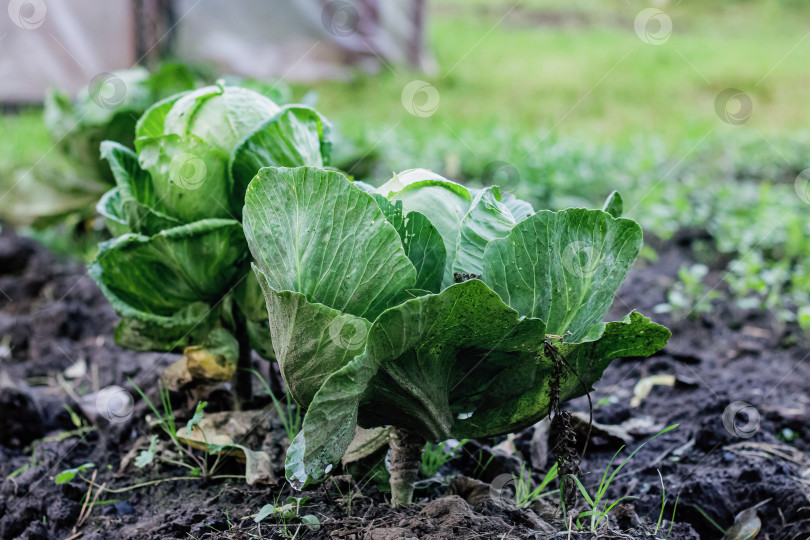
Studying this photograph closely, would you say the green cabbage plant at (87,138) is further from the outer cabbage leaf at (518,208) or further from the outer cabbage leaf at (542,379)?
the outer cabbage leaf at (542,379)

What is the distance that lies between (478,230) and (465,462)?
0.73m

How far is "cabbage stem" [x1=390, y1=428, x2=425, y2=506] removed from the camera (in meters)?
1.51

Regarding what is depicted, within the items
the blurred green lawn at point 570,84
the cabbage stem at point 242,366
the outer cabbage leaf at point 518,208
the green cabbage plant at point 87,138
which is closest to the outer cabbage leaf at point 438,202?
the outer cabbage leaf at point 518,208

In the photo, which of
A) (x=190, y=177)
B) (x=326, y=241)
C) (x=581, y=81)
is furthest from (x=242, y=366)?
(x=581, y=81)

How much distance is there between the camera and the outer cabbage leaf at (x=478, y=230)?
140cm

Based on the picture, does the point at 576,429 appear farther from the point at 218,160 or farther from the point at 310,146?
the point at 218,160

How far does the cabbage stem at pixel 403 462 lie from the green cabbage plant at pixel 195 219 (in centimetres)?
50

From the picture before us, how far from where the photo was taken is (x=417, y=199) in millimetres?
1479

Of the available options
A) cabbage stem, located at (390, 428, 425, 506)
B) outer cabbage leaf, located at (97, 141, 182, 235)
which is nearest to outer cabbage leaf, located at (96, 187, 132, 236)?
outer cabbage leaf, located at (97, 141, 182, 235)

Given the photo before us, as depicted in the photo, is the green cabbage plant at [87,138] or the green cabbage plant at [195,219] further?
the green cabbage plant at [87,138]

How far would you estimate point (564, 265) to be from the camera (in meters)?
1.41

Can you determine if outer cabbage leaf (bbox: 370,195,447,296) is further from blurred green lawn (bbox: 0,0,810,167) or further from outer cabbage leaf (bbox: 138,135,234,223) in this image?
blurred green lawn (bbox: 0,0,810,167)

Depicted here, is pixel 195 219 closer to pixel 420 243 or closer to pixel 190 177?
pixel 190 177

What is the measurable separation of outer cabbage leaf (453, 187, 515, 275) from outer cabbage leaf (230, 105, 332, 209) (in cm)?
54
